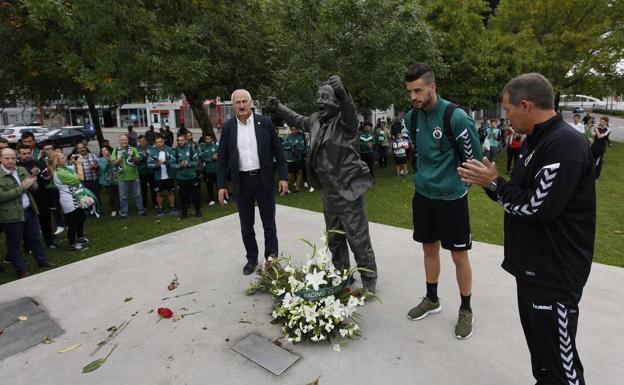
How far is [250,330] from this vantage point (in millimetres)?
3381

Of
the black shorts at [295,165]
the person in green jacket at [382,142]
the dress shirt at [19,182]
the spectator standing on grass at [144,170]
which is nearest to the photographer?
the dress shirt at [19,182]

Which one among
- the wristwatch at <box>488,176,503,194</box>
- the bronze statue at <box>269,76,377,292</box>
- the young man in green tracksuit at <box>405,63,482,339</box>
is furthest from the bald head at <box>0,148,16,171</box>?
the wristwatch at <box>488,176,503,194</box>

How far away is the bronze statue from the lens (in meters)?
3.65

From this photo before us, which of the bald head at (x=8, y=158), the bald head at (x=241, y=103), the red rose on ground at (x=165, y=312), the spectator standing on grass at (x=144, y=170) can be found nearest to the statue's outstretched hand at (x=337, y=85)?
the bald head at (x=241, y=103)

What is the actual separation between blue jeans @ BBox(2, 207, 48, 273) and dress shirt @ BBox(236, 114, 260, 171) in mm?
3084

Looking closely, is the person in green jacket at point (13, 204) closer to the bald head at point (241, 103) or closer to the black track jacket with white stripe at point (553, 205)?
the bald head at point (241, 103)

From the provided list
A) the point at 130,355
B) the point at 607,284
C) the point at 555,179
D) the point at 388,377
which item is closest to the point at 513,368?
the point at 388,377

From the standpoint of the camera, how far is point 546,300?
207 cm

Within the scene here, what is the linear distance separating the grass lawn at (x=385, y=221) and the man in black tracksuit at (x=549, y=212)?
3580mm

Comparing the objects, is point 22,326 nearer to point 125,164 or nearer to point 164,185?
point 125,164

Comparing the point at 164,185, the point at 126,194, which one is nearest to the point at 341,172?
the point at 164,185

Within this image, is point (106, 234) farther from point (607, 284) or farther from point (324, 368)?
point (607, 284)

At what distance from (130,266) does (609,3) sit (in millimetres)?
24701

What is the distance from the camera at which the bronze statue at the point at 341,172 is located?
3.65 meters
